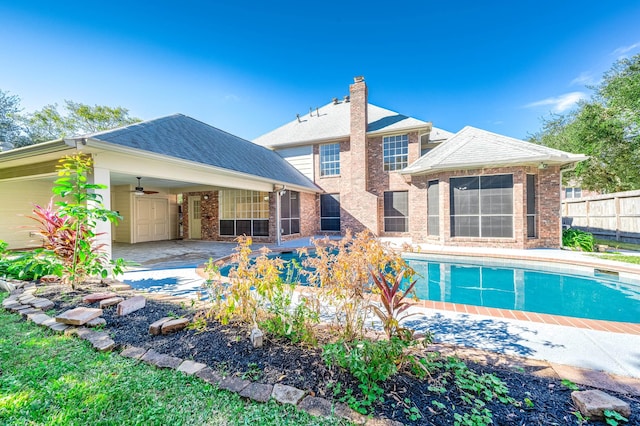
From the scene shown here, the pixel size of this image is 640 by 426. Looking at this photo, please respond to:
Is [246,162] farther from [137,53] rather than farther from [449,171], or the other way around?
[449,171]

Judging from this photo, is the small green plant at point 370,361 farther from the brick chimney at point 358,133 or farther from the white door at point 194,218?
the white door at point 194,218

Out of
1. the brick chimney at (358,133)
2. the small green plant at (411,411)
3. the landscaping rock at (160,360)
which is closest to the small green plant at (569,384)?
Result: the small green plant at (411,411)

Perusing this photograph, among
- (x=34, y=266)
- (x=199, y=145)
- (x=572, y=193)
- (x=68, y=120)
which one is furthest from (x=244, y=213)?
(x=572, y=193)

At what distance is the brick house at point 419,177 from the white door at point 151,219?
23.5 ft

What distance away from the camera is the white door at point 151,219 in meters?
13.4

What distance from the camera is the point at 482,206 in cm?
1034

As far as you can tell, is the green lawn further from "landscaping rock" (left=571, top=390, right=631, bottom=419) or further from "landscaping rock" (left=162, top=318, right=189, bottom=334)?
"landscaping rock" (left=571, top=390, right=631, bottom=419)

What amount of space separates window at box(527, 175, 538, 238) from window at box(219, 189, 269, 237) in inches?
433

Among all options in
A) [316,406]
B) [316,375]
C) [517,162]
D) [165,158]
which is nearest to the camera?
[316,406]

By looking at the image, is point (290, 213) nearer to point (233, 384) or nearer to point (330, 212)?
point (330, 212)

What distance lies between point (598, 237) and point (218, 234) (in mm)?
19143

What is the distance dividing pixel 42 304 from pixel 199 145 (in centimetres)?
669

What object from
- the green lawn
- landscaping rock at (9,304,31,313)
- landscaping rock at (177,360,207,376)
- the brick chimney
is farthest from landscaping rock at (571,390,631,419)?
the brick chimney

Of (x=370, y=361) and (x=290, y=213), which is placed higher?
(x=290, y=213)
